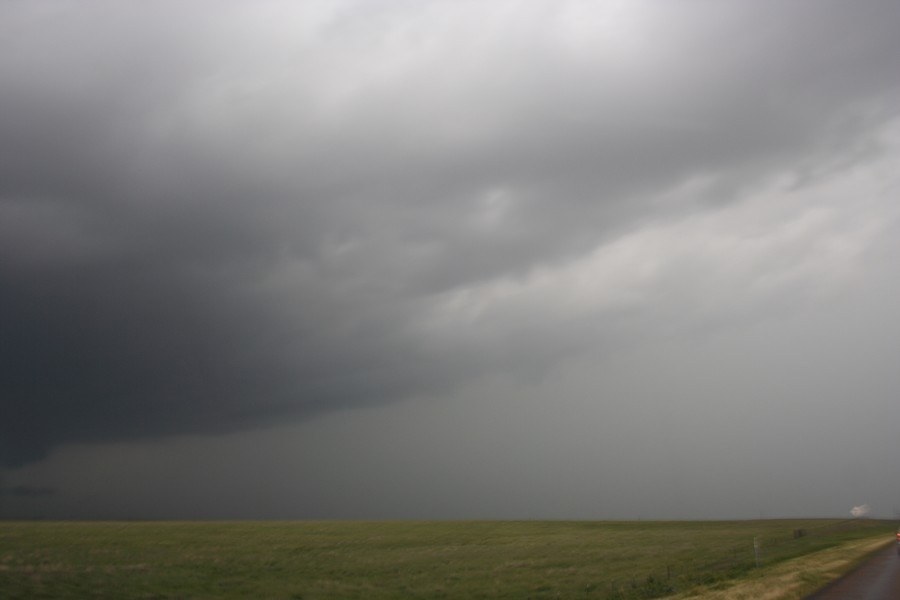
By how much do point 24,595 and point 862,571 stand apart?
143 ft

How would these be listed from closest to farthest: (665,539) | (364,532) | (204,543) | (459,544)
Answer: (204,543), (459,544), (665,539), (364,532)

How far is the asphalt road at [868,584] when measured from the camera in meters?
30.3

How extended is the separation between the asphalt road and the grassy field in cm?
630

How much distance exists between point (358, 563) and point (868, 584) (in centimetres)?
3840

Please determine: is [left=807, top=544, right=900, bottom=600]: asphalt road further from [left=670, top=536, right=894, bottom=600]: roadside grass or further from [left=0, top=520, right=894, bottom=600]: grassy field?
[left=0, top=520, right=894, bottom=600]: grassy field

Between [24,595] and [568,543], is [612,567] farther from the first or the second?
[24,595]

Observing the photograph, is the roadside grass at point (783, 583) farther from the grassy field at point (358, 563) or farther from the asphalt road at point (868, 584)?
the grassy field at point (358, 563)

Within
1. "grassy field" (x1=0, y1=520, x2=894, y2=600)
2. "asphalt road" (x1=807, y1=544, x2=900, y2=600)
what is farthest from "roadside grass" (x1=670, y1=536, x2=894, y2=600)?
"grassy field" (x1=0, y1=520, x2=894, y2=600)

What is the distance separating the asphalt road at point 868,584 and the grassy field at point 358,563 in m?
6.30

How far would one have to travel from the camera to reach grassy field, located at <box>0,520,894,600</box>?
4115 centimetres

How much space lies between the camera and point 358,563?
60.4 meters

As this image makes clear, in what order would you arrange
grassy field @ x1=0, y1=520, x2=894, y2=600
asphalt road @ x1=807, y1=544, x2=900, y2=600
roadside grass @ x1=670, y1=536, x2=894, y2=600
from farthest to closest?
grassy field @ x1=0, y1=520, x2=894, y2=600, roadside grass @ x1=670, y1=536, x2=894, y2=600, asphalt road @ x1=807, y1=544, x2=900, y2=600

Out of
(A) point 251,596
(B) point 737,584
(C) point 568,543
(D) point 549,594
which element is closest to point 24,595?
(A) point 251,596

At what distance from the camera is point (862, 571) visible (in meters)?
41.9
